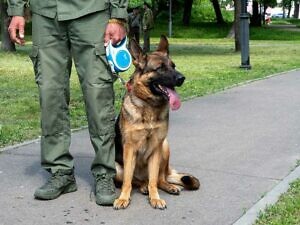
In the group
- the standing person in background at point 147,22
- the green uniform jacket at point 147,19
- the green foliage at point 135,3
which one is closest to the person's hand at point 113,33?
the green foliage at point 135,3

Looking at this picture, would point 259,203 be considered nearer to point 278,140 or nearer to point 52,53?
point 52,53

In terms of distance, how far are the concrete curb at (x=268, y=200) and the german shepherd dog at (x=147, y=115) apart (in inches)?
25.6

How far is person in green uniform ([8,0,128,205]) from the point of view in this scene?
4656 mm

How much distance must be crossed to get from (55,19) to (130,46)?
2.02 ft

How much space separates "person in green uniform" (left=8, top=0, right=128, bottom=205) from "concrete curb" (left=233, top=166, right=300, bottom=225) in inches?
41.4

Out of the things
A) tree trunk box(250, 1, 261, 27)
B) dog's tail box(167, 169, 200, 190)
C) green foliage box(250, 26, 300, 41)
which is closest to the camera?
dog's tail box(167, 169, 200, 190)

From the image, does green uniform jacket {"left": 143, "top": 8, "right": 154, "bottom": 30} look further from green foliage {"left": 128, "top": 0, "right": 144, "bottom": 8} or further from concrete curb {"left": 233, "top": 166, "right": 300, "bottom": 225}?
concrete curb {"left": 233, "top": 166, "right": 300, "bottom": 225}

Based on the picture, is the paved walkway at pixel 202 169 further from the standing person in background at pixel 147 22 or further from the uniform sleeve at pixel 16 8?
the standing person in background at pixel 147 22

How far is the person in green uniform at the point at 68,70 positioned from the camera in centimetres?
466

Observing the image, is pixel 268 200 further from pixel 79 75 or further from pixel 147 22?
pixel 147 22

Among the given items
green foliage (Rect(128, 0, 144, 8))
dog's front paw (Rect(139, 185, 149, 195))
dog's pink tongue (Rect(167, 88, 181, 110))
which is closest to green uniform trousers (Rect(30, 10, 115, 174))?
dog's front paw (Rect(139, 185, 149, 195))

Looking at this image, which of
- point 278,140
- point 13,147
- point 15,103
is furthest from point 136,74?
point 15,103

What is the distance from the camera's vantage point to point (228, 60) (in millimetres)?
21203

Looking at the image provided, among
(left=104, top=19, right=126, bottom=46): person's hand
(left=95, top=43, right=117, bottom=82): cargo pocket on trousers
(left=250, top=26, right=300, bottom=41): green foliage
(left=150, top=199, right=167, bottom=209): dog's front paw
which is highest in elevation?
(left=104, top=19, right=126, bottom=46): person's hand
